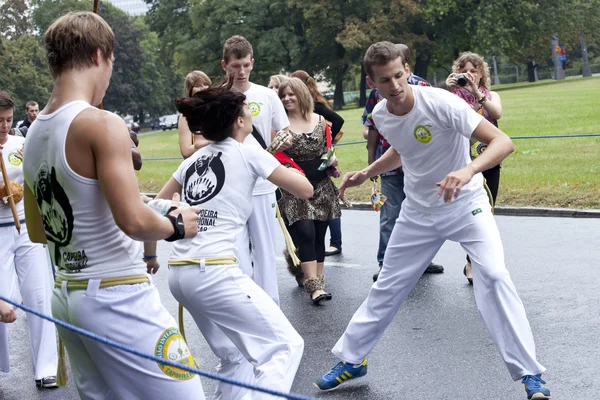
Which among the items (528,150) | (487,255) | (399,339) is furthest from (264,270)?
(528,150)

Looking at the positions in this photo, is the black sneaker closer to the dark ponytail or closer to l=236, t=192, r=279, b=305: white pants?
l=236, t=192, r=279, b=305: white pants

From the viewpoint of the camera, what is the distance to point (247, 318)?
14.1ft

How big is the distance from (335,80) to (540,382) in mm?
63024

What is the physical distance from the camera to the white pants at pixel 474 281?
488 cm

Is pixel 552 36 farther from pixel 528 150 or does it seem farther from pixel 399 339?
pixel 399 339

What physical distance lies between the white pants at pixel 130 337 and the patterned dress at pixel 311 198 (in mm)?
4936

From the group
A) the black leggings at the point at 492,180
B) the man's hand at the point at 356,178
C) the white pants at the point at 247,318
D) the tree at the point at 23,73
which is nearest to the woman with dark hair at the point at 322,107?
the black leggings at the point at 492,180

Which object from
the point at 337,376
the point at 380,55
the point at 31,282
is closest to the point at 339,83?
the point at 31,282

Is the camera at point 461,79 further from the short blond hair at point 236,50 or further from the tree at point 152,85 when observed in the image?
the tree at point 152,85

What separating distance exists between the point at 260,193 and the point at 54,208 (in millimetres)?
3128

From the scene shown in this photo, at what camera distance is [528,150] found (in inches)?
761

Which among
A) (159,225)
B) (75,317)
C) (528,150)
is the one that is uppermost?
(159,225)

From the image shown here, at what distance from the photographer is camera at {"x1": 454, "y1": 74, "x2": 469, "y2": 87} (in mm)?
7533

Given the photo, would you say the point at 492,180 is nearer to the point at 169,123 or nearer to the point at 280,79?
the point at 280,79
